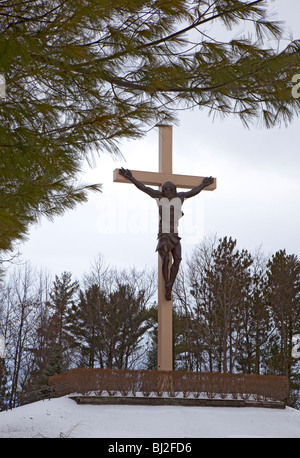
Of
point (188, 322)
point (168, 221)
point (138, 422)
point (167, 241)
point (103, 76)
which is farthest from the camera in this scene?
point (188, 322)

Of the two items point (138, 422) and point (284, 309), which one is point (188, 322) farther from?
point (138, 422)

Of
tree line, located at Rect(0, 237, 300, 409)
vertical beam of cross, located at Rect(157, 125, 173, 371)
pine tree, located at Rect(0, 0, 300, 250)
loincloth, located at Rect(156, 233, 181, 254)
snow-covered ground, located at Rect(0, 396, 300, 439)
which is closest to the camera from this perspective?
pine tree, located at Rect(0, 0, 300, 250)

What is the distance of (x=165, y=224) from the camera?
→ 993 centimetres

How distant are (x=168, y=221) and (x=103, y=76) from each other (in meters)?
6.09

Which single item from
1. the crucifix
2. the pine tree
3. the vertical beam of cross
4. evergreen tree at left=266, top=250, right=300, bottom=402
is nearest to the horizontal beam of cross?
the crucifix

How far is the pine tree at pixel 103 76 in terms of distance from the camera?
3.40m

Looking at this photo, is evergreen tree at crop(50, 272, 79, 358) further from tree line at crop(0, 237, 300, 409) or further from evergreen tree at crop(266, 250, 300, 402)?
evergreen tree at crop(266, 250, 300, 402)

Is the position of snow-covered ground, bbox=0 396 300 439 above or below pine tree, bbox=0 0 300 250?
below

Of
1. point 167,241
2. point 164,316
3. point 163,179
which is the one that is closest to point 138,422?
point 164,316

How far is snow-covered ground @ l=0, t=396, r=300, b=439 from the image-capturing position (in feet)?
22.3

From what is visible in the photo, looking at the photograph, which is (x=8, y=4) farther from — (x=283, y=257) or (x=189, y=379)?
(x=283, y=257)

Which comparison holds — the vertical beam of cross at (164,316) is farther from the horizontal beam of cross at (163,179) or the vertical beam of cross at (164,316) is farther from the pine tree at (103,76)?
the pine tree at (103,76)

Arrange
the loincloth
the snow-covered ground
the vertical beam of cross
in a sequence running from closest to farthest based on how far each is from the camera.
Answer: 1. the snow-covered ground
2. the vertical beam of cross
3. the loincloth

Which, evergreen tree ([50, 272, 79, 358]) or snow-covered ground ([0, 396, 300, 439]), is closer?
snow-covered ground ([0, 396, 300, 439])
